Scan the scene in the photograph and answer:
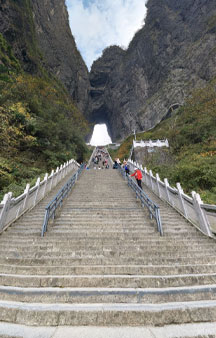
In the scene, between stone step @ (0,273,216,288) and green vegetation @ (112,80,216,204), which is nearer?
stone step @ (0,273,216,288)

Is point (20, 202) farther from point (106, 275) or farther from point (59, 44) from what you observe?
point (59, 44)

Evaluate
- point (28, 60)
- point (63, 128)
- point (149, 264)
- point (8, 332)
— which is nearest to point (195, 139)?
point (63, 128)

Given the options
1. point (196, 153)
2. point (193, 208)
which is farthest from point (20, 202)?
point (196, 153)

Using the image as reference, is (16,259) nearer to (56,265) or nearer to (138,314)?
(56,265)

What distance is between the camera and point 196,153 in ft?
45.5

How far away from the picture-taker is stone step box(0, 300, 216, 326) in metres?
1.98

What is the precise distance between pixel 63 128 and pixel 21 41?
22.2 m

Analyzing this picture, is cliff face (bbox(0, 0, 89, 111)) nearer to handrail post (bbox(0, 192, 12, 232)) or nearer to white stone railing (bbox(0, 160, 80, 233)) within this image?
white stone railing (bbox(0, 160, 80, 233))

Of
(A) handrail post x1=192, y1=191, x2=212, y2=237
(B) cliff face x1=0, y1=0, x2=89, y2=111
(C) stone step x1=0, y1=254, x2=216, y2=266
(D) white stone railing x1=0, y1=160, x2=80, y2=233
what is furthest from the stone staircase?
(B) cliff face x1=0, y1=0, x2=89, y2=111

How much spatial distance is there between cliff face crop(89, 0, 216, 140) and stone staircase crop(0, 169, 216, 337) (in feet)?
127

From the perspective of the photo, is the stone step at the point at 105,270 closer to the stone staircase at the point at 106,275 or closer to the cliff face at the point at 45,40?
the stone staircase at the point at 106,275

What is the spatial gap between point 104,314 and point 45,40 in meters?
53.7

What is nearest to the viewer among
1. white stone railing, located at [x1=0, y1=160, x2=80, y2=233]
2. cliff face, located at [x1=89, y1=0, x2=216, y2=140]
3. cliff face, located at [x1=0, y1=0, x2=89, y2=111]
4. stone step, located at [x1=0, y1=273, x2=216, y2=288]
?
stone step, located at [x1=0, y1=273, x2=216, y2=288]

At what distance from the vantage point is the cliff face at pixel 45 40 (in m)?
25.4
